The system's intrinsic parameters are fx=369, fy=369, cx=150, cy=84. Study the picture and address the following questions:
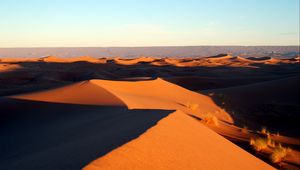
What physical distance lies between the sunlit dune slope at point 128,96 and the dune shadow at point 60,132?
841 millimetres

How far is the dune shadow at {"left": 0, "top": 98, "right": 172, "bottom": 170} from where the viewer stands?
15.0 feet

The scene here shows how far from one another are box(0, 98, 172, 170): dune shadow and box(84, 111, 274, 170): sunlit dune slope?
222 mm

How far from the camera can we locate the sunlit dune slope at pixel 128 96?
1173 centimetres

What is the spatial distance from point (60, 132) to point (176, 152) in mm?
3134

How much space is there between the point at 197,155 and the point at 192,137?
1.12 meters

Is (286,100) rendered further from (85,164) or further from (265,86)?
(85,164)

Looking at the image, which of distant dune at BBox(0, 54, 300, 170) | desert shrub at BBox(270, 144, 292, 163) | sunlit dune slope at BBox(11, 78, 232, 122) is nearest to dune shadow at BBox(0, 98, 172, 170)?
distant dune at BBox(0, 54, 300, 170)

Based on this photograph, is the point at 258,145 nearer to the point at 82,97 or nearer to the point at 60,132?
the point at 60,132

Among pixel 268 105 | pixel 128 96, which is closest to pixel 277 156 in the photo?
pixel 128 96

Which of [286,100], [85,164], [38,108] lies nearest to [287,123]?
[286,100]

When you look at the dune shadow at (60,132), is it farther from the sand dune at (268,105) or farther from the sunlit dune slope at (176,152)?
the sand dune at (268,105)

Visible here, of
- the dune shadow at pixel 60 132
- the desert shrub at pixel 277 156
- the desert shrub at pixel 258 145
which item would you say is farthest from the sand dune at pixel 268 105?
the dune shadow at pixel 60 132

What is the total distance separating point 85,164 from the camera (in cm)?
387

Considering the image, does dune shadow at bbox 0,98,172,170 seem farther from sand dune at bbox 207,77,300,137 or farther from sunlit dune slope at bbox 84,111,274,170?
sand dune at bbox 207,77,300,137
